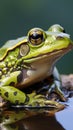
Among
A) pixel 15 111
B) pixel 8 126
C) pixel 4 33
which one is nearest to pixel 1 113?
pixel 15 111

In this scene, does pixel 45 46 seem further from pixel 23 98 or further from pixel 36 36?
pixel 23 98

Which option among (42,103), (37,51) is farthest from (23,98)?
(37,51)

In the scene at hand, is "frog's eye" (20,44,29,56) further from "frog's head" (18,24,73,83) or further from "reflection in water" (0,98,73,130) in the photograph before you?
"reflection in water" (0,98,73,130)

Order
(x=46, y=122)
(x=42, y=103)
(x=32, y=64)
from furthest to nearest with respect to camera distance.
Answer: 1. (x=32, y=64)
2. (x=42, y=103)
3. (x=46, y=122)

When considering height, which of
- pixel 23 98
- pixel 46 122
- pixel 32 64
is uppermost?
pixel 32 64

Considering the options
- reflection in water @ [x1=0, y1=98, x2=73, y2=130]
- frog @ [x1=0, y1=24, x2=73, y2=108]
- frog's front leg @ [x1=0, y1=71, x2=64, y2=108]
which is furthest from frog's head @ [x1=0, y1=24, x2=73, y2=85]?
reflection in water @ [x1=0, y1=98, x2=73, y2=130]

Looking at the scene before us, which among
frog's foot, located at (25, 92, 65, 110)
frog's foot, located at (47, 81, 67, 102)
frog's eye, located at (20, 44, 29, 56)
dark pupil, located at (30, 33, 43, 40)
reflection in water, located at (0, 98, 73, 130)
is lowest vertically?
reflection in water, located at (0, 98, 73, 130)

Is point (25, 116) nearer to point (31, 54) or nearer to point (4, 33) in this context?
point (31, 54)
